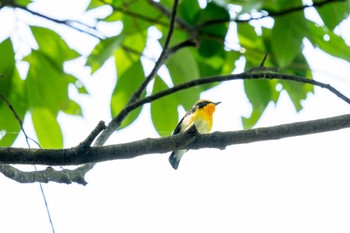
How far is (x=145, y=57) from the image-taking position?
2898 mm

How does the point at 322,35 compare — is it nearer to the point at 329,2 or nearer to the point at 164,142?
the point at 329,2

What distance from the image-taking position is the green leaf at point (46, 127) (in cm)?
274

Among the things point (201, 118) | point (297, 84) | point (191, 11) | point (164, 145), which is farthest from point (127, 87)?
point (201, 118)

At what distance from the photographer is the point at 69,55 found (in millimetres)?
2850

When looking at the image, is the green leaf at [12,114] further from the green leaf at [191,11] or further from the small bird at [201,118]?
the small bird at [201,118]

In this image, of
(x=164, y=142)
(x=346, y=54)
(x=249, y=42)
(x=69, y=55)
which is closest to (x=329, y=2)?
(x=346, y=54)

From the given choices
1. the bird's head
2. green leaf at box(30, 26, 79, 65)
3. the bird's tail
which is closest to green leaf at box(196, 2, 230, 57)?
green leaf at box(30, 26, 79, 65)

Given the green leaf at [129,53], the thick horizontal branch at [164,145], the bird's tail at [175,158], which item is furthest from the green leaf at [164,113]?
the bird's tail at [175,158]

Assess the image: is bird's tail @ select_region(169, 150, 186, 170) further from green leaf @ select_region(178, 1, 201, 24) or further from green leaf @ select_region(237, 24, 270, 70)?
green leaf @ select_region(178, 1, 201, 24)

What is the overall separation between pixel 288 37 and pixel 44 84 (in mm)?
972

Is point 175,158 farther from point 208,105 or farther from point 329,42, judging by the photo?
point 329,42

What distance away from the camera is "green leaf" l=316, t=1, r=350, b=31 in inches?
94.7

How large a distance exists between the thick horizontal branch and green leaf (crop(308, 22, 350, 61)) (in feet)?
1.89

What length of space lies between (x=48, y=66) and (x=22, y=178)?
79 cm
